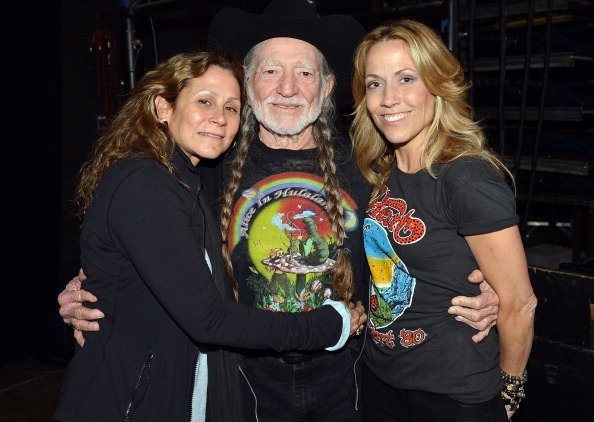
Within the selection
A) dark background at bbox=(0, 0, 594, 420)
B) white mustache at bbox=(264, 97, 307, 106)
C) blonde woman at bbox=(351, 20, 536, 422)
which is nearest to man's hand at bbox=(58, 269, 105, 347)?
blonde woman at bbox=(351, 20, 536, 422)

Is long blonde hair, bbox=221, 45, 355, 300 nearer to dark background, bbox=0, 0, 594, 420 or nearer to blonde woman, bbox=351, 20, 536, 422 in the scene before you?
blonde woman, bbox=351, 20, 536, 422

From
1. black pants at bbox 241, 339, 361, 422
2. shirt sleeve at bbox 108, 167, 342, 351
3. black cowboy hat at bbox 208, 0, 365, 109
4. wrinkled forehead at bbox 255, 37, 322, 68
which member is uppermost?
black cowboy hat at bbox 208, 0, 365, 109

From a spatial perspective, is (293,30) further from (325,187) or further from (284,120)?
(325,187)

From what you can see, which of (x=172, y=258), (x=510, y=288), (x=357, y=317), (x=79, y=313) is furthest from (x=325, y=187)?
(x=79, y=313)

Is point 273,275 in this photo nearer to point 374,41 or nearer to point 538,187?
point 374,41

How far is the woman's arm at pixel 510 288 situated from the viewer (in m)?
1.91

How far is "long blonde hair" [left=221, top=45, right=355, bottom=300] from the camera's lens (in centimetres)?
238

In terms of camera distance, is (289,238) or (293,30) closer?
(289,238)

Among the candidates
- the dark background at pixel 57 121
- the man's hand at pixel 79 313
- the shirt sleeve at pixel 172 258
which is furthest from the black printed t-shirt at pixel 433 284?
the dark background at pixel 57 121

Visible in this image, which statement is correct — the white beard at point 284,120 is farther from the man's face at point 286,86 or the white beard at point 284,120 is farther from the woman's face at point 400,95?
the woman's face at point 400,95

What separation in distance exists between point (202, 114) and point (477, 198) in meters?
0.92

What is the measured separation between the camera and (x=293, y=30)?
2627 mm

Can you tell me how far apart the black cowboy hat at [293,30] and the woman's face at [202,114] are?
585mm

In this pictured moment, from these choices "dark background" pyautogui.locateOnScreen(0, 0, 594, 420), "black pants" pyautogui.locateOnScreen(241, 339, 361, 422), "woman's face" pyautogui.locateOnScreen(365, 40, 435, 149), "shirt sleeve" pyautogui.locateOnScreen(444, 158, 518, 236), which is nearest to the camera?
"shirt sleeve" pyautogui.locateOnScreen(444, 158, 518, 236)
